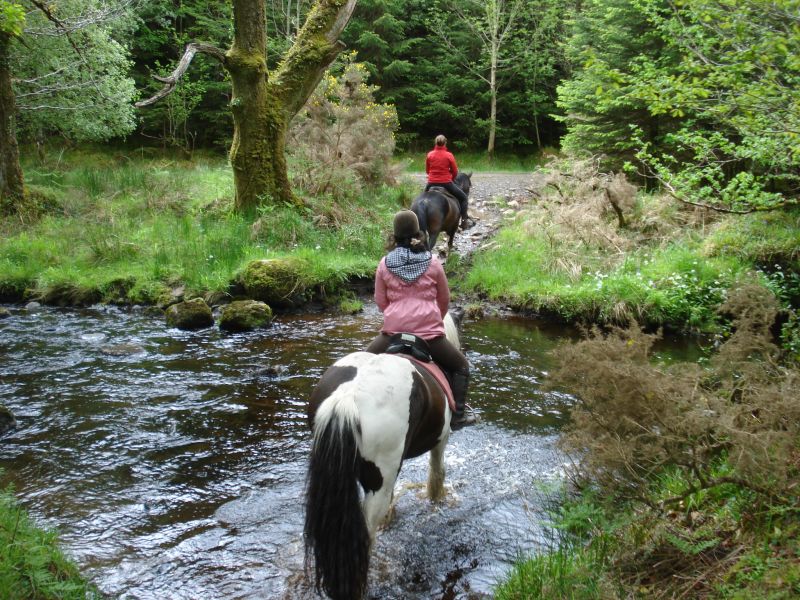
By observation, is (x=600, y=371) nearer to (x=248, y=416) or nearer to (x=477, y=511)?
(x=477, y=511)

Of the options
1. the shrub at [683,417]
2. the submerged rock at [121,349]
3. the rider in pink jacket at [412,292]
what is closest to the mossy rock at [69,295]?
the submerged rock at [121,349]

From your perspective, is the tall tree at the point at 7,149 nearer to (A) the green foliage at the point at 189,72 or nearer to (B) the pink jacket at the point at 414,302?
(A) the green foliage at the point at 189,72

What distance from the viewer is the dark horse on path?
1142 cm

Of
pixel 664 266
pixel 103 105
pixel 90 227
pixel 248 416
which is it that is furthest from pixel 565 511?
pixel 103 105

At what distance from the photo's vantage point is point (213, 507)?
464 centimetres

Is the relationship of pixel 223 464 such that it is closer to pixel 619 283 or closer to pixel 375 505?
pixel 375 505

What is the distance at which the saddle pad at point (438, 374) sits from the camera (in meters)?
4.38

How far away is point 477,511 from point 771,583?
2.57 m

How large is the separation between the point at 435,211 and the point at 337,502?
880 centimetres

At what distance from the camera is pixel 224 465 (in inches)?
210

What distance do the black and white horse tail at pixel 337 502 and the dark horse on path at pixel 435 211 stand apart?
26.2 ft

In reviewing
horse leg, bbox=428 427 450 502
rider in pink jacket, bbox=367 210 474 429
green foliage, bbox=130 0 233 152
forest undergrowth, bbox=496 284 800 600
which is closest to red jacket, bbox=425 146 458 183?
rider in pink jacket, bbox=367 210 474 429

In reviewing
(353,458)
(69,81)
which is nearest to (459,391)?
(353,458)

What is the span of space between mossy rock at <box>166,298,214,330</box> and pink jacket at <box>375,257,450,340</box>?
233 inches
